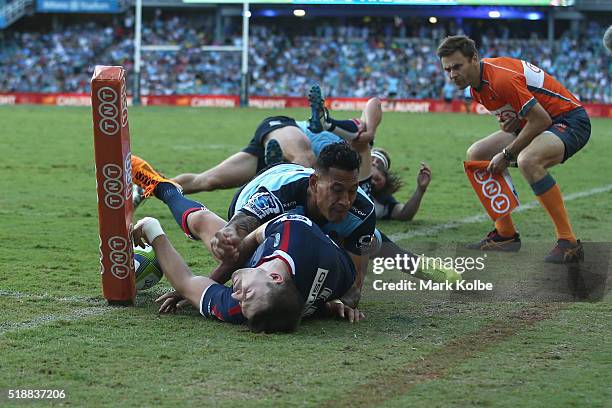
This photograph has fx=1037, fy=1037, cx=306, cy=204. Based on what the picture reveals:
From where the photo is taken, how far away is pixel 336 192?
517 cm

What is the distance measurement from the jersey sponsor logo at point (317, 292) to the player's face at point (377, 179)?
4367 mm

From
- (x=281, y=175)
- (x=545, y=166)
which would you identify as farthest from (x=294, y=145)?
(x=281, y=175)

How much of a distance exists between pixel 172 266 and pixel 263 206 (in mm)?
594

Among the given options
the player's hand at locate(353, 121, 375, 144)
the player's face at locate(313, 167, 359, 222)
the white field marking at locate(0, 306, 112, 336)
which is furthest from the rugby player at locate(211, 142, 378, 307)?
the player's hand at locate(353, 121, 375, 144)

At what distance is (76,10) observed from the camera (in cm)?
4622

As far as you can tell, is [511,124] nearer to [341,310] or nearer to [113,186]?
[341,310]

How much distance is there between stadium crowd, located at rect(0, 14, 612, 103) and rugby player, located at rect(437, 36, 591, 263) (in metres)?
32.7

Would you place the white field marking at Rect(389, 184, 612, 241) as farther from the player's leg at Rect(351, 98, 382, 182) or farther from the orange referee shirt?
the orange referee shirt

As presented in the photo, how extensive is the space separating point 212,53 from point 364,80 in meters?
6.85

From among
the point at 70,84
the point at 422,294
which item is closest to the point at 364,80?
the point at 70,84

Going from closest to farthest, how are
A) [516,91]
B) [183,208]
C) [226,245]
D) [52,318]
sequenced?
1. [226,245]
2. [52,318]
3. [183,208]
4. [516,91]

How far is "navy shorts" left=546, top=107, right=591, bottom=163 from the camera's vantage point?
783 cm

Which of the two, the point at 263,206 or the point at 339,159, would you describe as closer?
the point at 339,159

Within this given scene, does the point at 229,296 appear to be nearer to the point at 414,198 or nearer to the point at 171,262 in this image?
the point at 171,262
